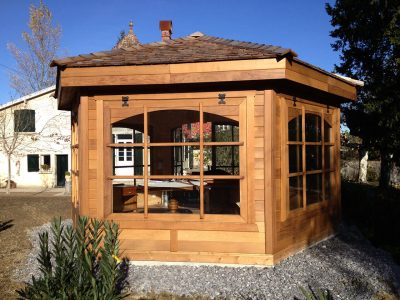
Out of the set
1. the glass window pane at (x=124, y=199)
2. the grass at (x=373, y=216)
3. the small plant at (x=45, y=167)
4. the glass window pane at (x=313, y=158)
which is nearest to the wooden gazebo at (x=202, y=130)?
the glass window pane at (x=313, y=158)

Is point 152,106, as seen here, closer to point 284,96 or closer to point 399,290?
point 284,96

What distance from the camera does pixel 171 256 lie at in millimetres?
5609

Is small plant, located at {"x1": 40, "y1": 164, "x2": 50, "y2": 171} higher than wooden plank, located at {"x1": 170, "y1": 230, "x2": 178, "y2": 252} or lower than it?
higher

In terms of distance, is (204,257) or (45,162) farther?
(45,162)

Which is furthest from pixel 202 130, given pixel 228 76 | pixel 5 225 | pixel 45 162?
pixel 45 162

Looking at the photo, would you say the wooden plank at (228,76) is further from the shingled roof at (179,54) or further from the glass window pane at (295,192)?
the glass window pane at (295,192)

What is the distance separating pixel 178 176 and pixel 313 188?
8.53 feet

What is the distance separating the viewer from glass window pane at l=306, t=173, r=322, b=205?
6.58 metres

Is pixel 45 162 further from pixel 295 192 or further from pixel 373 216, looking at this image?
pixel 295 192

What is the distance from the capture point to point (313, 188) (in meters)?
6.79

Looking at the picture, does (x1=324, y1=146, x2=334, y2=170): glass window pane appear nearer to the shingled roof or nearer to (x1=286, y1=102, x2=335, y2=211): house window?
(x1=286, y1=102, x2=335, y2=211): house window

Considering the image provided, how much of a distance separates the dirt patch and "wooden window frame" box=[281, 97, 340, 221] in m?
3.89

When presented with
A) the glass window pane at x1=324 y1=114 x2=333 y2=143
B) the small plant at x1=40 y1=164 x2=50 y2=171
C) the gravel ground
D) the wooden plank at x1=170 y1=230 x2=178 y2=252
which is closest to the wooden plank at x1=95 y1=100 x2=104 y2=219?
the gravel ground

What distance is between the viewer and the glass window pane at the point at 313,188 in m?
6.58
